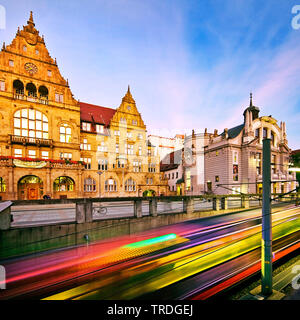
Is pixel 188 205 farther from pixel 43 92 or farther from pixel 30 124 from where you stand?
pixel 43 92

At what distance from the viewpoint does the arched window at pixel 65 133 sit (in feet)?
82.7

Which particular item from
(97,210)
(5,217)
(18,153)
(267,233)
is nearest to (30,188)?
(18,153)

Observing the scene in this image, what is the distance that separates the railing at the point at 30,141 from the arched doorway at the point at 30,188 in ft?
16.5

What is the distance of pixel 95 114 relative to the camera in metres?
31.6

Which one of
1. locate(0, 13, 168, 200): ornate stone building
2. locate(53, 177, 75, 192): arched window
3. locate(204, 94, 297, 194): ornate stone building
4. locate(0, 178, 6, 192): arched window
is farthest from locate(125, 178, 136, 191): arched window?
locate(0, 178, 6, 192): arched window

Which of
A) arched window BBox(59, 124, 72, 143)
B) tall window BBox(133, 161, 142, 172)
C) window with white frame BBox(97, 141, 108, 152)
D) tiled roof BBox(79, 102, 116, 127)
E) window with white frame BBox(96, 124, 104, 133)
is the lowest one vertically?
tall window BBox(133, 161, 142, 172)

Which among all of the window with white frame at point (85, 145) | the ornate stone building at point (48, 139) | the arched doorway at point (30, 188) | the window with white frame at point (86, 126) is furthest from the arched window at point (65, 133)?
the arched doorway at point (30, 188)

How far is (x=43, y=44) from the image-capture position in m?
24.7

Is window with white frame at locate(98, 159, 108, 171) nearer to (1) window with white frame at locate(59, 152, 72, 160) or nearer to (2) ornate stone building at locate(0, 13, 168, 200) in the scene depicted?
(2) ornate stone building at locate(0, 13, 168, 200)

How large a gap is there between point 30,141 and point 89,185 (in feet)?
35.8

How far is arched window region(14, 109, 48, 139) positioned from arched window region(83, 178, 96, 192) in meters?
9.44

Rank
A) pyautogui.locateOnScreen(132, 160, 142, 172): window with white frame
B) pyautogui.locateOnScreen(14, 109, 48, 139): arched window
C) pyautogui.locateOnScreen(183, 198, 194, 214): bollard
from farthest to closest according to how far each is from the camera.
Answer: pyautogui.locateOnScreen(132, 160, 142, 172): window with white frame → pyautogui.locateOnScreen(14, 109, 48, 139): arched window → pyautogui.locateOnScreen(183, 198, 194, 214): bollard

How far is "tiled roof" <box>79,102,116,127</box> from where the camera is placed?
98.0ft
